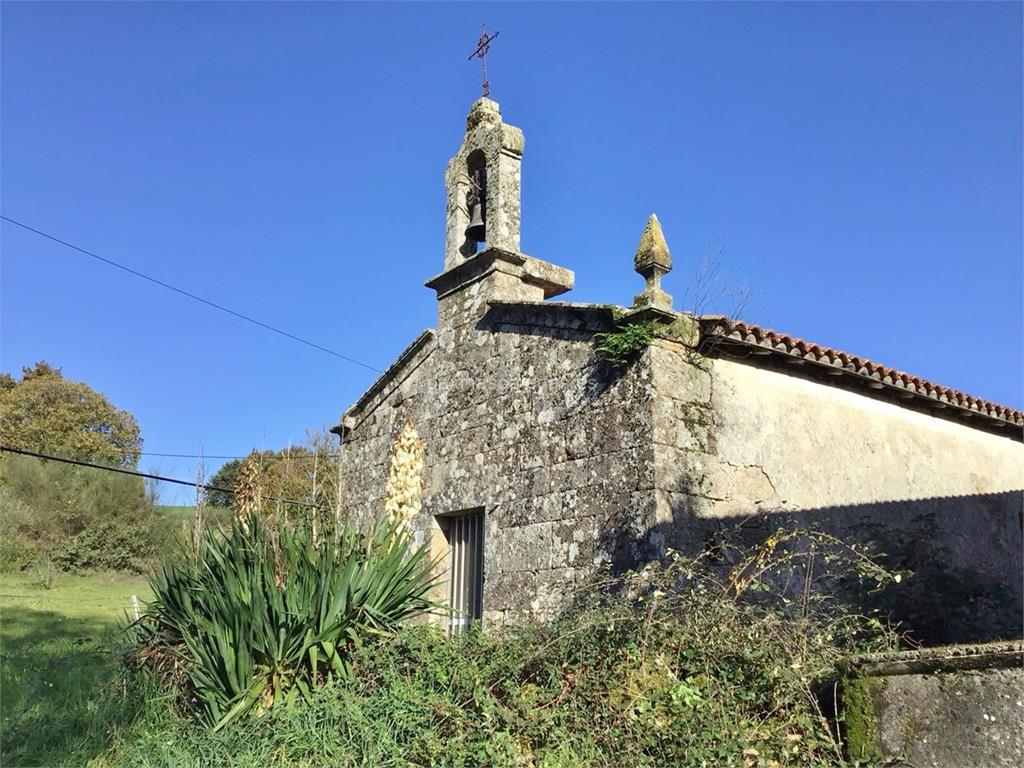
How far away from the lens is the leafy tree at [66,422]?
80.6 ft

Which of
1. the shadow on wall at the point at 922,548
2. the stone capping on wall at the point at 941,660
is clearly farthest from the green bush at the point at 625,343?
the stone capping on wall at the point at 941,660

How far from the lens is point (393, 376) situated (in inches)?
391

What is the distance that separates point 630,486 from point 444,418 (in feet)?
9.53

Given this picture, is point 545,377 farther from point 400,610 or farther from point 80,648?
point 80,648

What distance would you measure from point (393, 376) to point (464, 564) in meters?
2.50

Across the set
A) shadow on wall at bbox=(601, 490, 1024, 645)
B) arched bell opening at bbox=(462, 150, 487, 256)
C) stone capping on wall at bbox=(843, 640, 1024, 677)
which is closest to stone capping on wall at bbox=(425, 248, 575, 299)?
arched bell opening at bbox=(462, 150, 487, 256)

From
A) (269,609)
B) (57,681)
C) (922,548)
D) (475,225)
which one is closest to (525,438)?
(475,225)

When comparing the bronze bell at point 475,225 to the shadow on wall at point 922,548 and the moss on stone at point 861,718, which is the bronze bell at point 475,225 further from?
the moss on stone at point 861,718

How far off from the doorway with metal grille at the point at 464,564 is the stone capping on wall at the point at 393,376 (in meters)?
1.87

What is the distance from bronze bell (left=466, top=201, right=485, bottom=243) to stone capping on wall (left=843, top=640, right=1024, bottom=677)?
20.9ft

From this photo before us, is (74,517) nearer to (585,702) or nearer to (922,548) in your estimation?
(922,548)

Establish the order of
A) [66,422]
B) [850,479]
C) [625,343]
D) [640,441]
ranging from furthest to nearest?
[66,422] → [850,479] → [625,343] → [640,441]

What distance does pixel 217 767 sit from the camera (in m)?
4.79

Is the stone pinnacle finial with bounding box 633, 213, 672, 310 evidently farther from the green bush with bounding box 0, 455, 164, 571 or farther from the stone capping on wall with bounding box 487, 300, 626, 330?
the green bush with bounding box 0, 455, 164, 571
